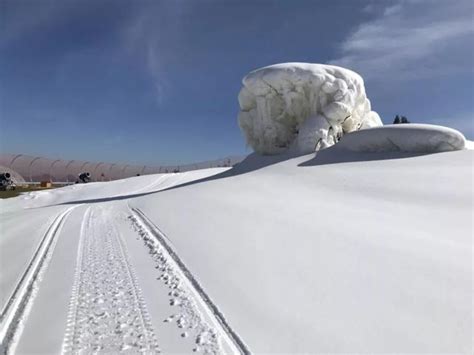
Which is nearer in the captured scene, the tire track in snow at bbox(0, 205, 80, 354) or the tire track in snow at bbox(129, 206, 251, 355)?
the tire track in snow at bbox(129, 206, 251, 355)

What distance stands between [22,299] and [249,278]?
246cm

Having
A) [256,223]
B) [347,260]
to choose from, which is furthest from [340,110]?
[347,260]

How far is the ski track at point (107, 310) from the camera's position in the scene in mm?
2793

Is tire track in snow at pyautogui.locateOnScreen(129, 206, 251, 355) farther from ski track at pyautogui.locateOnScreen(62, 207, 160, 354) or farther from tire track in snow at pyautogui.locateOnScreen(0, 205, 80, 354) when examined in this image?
tire track in snow at pyautogui.locateOnScreen(0, 205, 80, 354)

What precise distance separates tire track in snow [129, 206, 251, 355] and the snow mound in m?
11.6

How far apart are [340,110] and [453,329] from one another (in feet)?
49.5

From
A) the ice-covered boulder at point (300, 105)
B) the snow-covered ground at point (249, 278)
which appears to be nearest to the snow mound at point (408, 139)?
the ice-covered boulder at point (300, 105)

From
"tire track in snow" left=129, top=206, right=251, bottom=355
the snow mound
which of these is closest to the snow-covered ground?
"tire track in snow" left=129, top=206, right=251, bottom=355

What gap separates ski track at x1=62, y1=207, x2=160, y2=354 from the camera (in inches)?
110

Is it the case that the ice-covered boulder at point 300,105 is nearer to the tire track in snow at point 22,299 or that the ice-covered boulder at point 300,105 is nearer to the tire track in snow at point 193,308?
the tire track in snow at point 193,308

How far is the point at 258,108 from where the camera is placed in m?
18.8

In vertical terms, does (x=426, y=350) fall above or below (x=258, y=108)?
below

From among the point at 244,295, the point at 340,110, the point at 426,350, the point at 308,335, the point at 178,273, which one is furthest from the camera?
the point at 340,110

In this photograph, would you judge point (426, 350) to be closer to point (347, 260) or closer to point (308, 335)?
point (308, 335)
